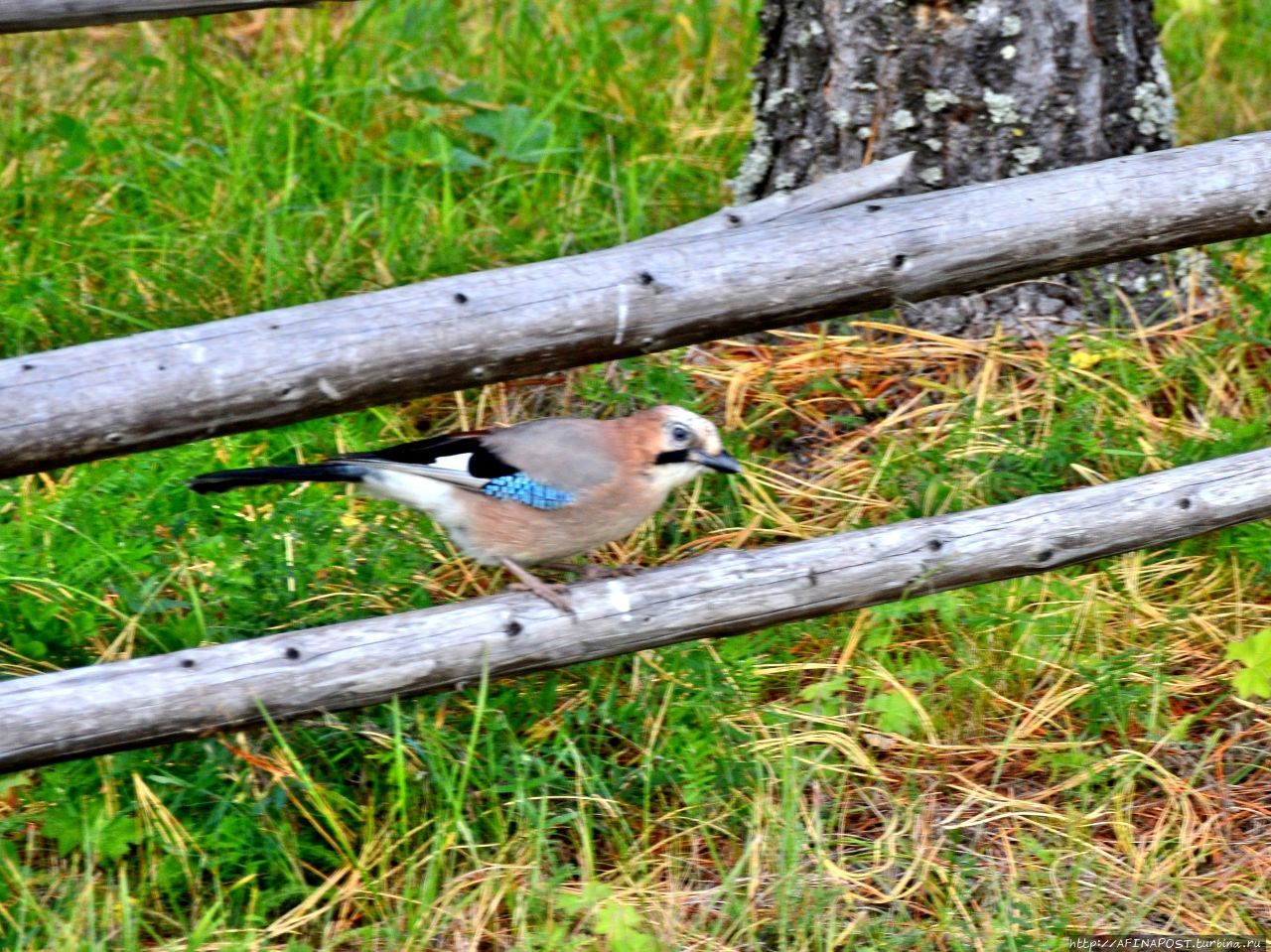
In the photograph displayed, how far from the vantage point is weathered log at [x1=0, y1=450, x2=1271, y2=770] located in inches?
110

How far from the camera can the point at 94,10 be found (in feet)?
9.36

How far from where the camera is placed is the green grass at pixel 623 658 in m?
3.04

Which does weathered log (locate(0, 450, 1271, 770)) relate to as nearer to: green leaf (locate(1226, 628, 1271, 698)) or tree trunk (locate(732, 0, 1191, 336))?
green leaf (locate(1226, 628, 1271, 698))

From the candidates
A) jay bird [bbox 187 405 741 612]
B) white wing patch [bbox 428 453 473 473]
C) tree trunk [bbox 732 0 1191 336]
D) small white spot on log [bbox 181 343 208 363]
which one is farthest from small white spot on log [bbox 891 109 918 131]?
small white spot on log [bbox 181 343 208 363]

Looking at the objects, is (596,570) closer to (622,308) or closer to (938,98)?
(622,308)

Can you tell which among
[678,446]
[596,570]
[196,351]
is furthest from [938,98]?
[196,351]

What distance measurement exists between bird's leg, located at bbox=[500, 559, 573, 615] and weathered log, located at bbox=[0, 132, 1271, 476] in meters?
0.47

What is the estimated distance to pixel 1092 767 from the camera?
337 centimetres

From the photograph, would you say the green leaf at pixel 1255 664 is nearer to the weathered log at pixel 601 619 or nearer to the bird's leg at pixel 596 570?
the weathered log at pixel 601 619

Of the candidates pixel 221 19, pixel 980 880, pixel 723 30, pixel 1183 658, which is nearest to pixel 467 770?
pixel 980 880

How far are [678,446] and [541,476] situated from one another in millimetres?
330

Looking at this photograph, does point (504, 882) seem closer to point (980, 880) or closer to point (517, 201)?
point (980, 880)

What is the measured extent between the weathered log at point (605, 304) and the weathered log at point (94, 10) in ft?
2.10

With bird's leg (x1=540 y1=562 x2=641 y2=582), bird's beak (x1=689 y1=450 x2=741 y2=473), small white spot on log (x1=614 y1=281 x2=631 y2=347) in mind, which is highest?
small white spot on log (x1=614 y1=281 x2=631 y2=347)
